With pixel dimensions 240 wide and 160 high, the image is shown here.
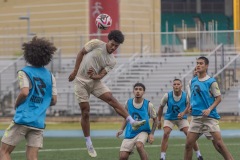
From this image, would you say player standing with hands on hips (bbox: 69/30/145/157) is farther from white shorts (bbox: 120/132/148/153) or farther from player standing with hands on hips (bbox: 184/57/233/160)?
player standing with hands on hips (bbox: 184/57/233/160)

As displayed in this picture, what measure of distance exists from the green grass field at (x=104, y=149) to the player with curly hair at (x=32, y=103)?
656cm

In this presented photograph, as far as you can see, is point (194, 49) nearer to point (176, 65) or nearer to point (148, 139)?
point (176, 65)

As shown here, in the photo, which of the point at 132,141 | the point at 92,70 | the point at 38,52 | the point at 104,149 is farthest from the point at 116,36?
the point at 104,149

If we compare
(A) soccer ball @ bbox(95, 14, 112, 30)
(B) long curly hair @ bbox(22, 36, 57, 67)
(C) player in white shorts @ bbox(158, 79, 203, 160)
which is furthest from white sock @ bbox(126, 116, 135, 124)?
(B) long curly hair @ bbox(22, 36, 57, 67)

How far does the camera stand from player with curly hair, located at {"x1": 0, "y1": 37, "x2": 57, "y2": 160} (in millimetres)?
11859

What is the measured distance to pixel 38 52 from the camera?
39.0 ft

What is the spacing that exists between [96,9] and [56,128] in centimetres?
984

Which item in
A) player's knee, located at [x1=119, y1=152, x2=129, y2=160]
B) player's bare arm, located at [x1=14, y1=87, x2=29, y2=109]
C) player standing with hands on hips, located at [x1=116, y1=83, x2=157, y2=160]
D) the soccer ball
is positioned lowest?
player's knee, located at [x1=119, y1=152, x2=129, y2=160]

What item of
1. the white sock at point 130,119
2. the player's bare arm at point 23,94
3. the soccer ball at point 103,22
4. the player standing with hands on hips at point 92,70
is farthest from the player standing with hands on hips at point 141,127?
the player's bare arm at point 23,94

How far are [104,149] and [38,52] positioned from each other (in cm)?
969

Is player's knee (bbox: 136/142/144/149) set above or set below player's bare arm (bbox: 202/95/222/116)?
below

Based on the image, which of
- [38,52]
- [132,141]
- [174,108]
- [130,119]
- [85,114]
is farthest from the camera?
[174,108]

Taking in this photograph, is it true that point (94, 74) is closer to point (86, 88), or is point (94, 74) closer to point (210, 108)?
point (86, 88)

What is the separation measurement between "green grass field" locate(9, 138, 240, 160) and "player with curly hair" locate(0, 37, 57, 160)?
6558 millimetres
